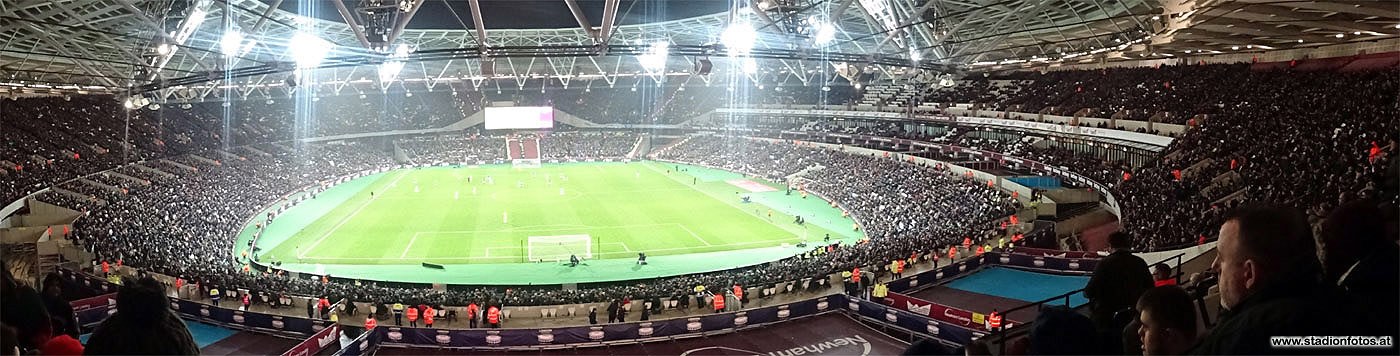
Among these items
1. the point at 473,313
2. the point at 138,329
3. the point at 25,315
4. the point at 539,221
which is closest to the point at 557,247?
the point at 539,221

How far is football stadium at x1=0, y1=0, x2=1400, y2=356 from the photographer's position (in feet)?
18.9

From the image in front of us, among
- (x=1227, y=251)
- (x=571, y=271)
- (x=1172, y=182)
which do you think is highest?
(x=1227, y=251)

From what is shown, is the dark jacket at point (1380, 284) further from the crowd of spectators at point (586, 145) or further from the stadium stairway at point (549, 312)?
the crowd of spectators at point (586, 145)

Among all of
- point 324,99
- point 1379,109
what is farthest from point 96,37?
point 324,99

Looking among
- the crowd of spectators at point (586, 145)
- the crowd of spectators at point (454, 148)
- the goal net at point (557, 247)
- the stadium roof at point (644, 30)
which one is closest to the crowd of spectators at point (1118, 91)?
the stadium roof at point (644, 30)

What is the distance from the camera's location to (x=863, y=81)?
3334 centimetres

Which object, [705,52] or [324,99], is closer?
[705,52]

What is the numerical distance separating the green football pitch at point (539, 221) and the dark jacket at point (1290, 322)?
2846 cm

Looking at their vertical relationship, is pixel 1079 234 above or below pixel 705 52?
below

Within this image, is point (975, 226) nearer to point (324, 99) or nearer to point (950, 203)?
point (950, 203)

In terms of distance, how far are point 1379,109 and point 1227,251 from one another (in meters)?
24.5

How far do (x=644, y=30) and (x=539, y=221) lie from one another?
19192 mm

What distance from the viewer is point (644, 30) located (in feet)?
188

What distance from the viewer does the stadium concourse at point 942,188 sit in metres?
4.38
